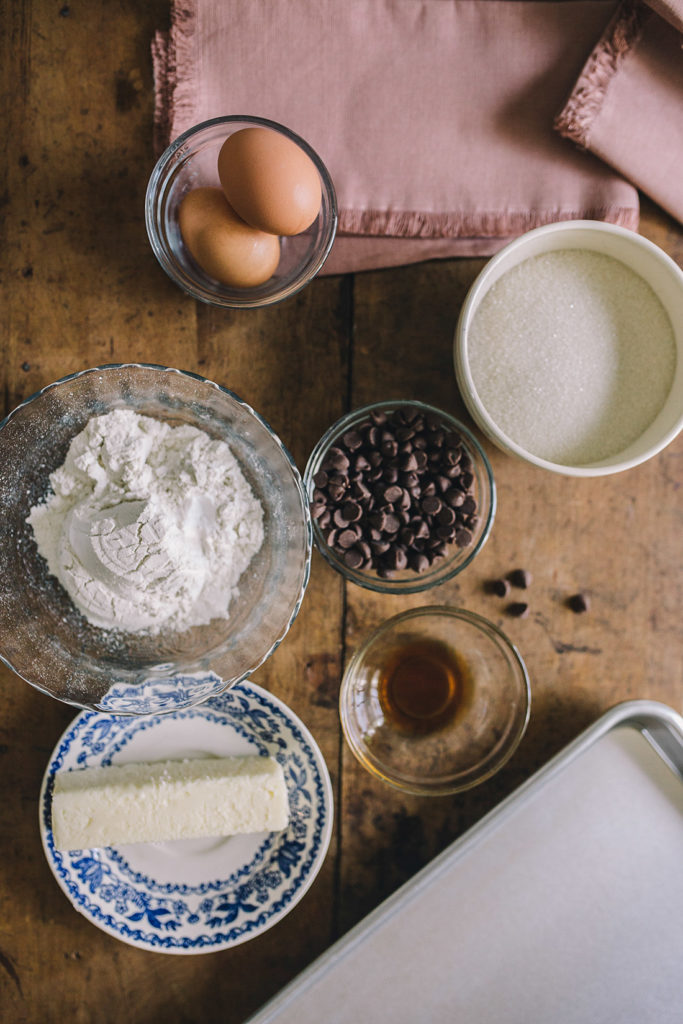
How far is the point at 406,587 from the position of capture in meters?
0.93

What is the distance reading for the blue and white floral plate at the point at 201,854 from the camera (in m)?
0.93

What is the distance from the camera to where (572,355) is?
0.90 meters

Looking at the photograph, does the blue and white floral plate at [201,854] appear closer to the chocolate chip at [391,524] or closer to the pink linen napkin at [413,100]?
the chocolate chip at [391,524]

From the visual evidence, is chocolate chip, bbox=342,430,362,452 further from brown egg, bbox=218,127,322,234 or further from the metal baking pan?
the metal baking pan

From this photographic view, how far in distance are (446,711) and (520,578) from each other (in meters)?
0.22

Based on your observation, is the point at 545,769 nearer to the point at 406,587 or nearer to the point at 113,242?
the point at 406,587

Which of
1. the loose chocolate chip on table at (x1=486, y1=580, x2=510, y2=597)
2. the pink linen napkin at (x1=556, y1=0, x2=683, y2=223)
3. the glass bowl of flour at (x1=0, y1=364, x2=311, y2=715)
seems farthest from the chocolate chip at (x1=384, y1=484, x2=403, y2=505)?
the pink linen napkin at (x1=556, y1=0, x2=683, y2=223)

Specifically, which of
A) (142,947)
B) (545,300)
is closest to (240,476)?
(545,300)

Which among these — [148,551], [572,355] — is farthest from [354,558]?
[572,355]

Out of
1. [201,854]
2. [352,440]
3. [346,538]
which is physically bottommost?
[201,854]

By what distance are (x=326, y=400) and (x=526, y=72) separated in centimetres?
52

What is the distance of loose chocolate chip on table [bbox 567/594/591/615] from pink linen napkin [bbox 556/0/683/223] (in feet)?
1.93

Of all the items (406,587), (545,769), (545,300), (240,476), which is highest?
(545,300)

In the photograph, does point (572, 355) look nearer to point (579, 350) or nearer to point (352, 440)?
point (579, 350)
